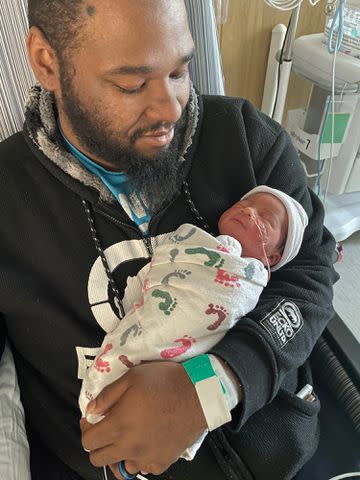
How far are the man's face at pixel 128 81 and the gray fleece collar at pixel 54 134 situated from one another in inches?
1.3

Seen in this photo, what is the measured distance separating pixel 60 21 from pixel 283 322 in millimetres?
651

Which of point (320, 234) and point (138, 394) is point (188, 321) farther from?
point (320, 234)

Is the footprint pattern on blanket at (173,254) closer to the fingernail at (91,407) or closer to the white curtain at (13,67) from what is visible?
the fingernail at (91,407)

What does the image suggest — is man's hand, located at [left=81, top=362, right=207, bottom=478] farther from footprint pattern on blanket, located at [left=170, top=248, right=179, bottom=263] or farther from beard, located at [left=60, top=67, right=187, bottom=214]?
beard, located at [left=60, top=67, right=187, bottom=214]

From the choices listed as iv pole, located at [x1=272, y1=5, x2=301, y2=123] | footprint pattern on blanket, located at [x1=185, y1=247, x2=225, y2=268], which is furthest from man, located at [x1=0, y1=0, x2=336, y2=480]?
iv pole, located at [x1=272, y1=5, x2=301, y2=123]

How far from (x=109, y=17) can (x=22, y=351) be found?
0.66 m

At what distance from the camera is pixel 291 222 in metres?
0.88

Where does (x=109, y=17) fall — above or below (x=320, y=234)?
above

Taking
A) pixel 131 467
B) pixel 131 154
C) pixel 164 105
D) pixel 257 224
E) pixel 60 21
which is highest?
pixel 60 21

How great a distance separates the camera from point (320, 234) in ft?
3.16

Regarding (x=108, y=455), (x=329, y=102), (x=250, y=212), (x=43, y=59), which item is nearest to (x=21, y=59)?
(x=43, y=59)

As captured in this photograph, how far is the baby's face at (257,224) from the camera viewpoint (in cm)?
86

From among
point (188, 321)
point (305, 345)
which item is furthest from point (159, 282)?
point (305, 345)

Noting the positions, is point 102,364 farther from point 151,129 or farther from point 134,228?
point 151,129
